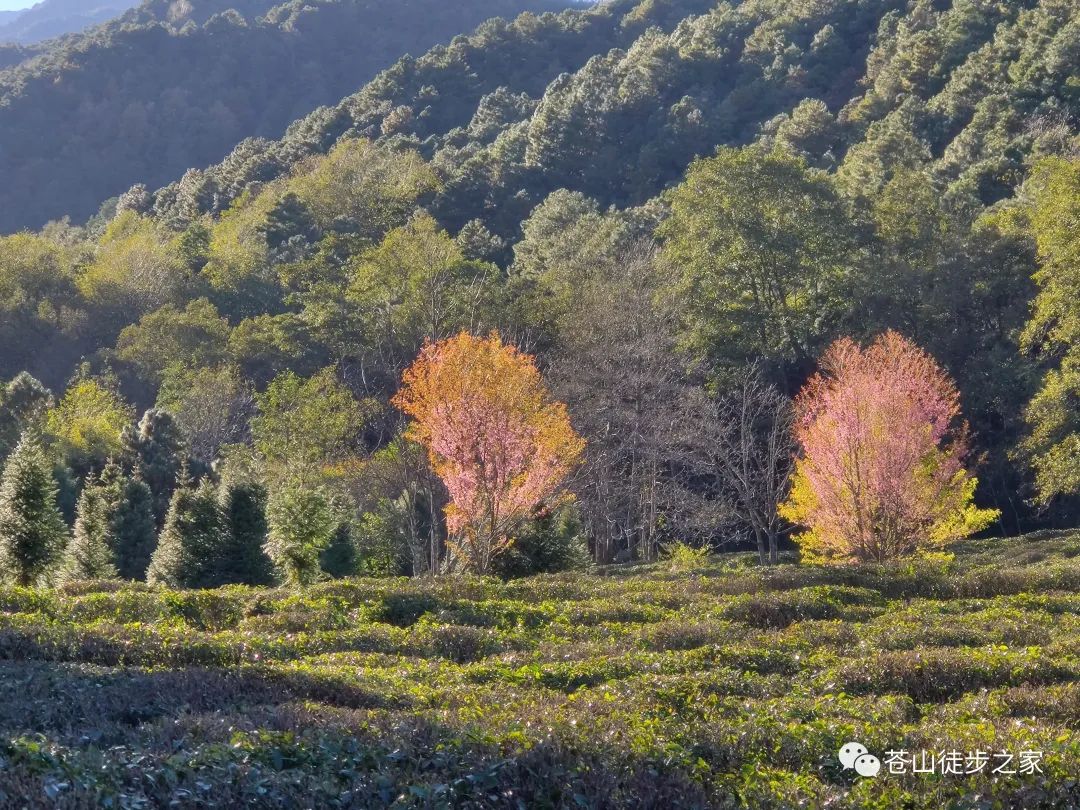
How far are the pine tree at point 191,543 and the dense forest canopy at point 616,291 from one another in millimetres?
173

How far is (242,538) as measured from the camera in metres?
28.5

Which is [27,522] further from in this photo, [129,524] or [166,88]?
[166,88]

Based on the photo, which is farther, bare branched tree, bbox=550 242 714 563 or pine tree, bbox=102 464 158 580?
bare branched tree, bbox=550 242 714 563

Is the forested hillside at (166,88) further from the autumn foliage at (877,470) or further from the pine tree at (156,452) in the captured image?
the autumn foliage at (877,470)

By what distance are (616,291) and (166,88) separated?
9520 centimetres

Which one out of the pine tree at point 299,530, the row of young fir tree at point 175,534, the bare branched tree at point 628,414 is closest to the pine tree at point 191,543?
the row of young fir tree at point 175,534

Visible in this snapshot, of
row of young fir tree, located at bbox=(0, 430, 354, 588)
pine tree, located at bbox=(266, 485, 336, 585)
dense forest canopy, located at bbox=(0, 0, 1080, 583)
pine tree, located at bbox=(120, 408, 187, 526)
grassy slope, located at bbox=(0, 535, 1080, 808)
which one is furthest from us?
pine tree, located at bbox=(120, 408, 187, 526)

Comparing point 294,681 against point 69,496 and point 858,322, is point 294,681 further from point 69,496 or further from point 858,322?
point 858,322

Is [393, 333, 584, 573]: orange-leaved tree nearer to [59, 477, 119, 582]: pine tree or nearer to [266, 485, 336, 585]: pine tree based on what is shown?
[266, 485, 336, 585]: pine tree

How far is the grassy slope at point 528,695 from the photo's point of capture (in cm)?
587

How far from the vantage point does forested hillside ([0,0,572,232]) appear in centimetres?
10881

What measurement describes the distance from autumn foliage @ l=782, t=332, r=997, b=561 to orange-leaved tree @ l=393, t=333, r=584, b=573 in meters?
7.33

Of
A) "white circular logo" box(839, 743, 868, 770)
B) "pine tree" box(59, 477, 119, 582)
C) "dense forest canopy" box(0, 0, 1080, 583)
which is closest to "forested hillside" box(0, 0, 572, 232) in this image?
"dense forest canopy" box(0, 0, 1080, 583)

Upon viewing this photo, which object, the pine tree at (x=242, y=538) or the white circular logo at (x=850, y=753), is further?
the pine tree at (x=242, y=538)
